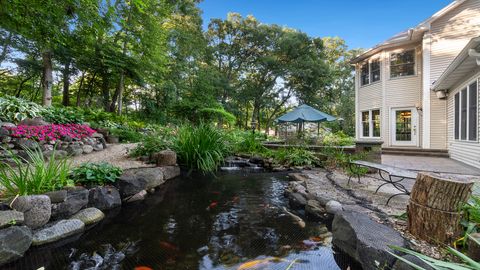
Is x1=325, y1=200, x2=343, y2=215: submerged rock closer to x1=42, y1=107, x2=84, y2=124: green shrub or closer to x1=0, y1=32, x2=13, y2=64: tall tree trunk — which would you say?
x1=42, y1=107, x2=84, y2=124: green shrub

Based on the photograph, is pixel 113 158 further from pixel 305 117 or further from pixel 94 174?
pixel 305 117

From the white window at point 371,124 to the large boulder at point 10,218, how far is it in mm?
12153

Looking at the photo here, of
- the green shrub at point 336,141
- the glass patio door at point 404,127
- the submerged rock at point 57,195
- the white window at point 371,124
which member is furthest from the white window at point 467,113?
the submerged rock at point 57,195

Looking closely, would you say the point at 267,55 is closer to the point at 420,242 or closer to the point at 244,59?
the point at 244,59

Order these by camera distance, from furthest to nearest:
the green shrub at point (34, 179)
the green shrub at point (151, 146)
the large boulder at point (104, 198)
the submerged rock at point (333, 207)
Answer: the green shrub at point (151, 146), the large boulder at point (104, 198), the submerged rock at point (333, 207), the green shrub at point (34, 179)

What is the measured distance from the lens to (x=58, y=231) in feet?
8.51

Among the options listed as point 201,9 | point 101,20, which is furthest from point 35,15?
point 201,9

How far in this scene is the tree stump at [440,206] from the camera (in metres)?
1.92

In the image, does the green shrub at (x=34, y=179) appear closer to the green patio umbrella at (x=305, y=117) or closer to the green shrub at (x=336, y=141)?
the green shrub at (x=336, y=141)

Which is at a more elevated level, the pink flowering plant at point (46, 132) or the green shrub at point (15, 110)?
the green shrub at point (15, 110)

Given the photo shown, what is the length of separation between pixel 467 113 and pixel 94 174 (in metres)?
8.98

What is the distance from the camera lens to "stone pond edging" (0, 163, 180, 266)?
7.18 ft

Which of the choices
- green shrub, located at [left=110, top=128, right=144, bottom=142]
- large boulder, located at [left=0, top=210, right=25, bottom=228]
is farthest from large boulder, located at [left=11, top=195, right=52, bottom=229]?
green shrub, located at [left=110, top=128, right=144, bottom=142]

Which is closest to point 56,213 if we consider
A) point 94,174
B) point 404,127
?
point 94,174
